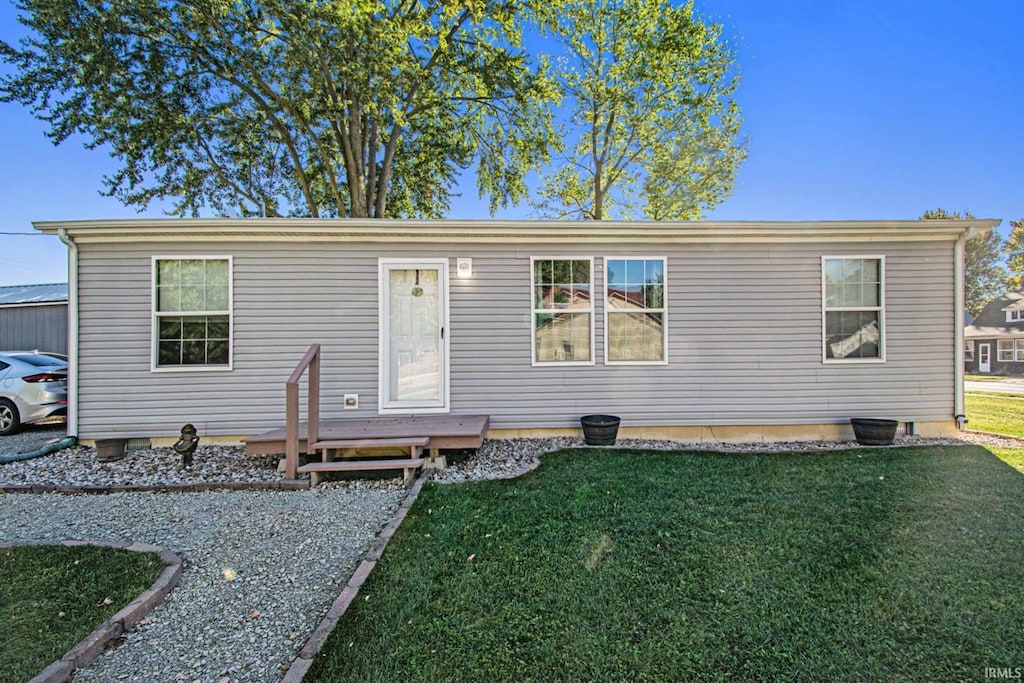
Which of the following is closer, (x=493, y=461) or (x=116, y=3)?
(x=493, y=461)

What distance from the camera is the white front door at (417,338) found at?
5.51 metres

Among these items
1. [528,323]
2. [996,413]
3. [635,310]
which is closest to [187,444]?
[528,323]

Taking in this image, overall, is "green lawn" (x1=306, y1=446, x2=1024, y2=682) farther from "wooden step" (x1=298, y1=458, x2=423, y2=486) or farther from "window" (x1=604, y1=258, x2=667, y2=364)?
"window" (x1=604, y1=258, x2=667, y2=364)

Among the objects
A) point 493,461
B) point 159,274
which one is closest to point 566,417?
point 493,461

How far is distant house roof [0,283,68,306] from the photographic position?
1174 centimetres

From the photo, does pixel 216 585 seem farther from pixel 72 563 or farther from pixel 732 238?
pixel 732 238

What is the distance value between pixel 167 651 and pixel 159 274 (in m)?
4.92

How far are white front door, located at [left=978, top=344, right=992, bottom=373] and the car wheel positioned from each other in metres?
35.4

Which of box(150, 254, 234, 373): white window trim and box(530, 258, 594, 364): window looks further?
box(530, 258, 594, 364): window

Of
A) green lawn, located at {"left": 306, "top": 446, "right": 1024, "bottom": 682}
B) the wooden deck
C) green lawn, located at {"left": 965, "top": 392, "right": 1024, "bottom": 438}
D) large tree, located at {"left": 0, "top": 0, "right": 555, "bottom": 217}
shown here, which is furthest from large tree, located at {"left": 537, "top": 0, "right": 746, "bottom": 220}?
green lawn, located at {"left": 306, "top": 446, "right": 1024, "bottom": 682}

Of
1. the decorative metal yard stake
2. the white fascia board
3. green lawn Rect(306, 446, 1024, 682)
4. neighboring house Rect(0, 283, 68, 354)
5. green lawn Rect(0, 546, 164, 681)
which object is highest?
the white fascia board

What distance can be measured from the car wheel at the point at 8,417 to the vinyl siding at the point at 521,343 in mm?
2599

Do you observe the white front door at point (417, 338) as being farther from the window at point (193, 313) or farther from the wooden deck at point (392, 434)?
the window at point (193, 313)

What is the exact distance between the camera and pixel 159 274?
531cm
